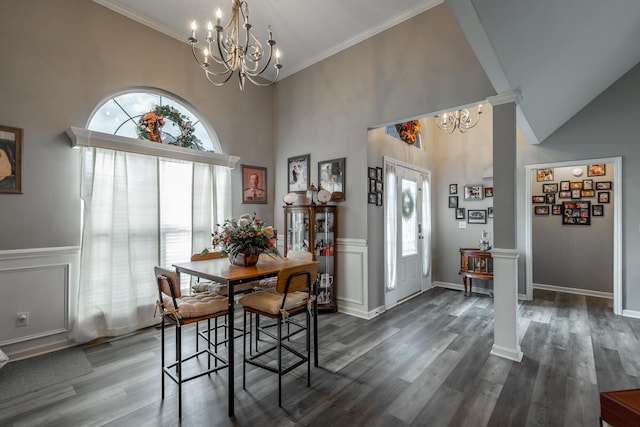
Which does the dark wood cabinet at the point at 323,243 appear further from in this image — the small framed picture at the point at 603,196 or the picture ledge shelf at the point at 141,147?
the small framed picture at the point at 603,196

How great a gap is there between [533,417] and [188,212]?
411 centimetres

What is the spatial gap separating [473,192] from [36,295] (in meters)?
6.29

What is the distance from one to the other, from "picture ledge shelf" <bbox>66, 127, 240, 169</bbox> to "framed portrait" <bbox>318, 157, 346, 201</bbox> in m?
1.37

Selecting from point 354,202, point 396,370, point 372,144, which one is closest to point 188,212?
point 354,202

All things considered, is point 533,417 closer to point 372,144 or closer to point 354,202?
point 354,202

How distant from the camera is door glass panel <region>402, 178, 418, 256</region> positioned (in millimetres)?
4742

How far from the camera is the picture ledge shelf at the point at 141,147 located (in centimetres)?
302

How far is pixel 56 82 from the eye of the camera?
2.99 m

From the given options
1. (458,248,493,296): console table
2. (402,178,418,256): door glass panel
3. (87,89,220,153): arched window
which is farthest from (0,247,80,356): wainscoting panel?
(458,248,493,296): console table

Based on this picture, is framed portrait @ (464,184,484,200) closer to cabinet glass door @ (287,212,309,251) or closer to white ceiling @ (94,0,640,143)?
white ceiling @ (94,0,640,143)

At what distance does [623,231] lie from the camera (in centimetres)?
399

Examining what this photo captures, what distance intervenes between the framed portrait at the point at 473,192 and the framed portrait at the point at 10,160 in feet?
20.5

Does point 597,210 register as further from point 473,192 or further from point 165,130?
point 165,130

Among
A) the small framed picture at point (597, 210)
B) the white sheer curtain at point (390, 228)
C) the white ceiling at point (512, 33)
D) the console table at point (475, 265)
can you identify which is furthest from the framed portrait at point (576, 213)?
the white sheer curtain at point (390, 228)
